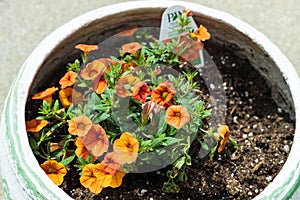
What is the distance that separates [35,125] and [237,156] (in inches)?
22.6

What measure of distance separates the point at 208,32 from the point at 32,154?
0.70m

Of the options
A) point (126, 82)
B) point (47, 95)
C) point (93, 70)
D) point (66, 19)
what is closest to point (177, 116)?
point (126, 82)

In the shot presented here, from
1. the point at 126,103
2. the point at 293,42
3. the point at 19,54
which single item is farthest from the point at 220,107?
the point at 19,54

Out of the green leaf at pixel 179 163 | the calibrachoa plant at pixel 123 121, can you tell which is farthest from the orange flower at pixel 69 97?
the green leaf at pixel 179 163

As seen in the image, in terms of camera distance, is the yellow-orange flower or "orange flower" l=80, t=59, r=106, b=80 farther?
"orange flower" l=80, t=59, r=106, b=80

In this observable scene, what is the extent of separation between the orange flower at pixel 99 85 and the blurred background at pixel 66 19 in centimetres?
91

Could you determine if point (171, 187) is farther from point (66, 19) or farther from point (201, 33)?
point (66, 19)

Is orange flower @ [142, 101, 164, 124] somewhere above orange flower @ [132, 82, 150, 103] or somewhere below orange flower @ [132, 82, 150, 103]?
below

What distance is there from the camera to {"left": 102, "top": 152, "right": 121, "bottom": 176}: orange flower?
1708 millimetres

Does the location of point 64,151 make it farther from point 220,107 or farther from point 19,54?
point 19,54

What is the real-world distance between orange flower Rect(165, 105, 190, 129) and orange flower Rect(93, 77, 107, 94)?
196mm

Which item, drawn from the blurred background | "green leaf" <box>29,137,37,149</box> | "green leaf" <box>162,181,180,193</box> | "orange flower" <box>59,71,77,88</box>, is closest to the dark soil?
"green leaf" <box>162,181,180,193</box>

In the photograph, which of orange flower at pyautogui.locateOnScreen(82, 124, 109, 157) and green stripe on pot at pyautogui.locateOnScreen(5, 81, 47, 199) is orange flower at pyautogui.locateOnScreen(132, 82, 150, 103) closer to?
orange flower at pyautogui.locateOnScreen(82, 124, 109, 157)

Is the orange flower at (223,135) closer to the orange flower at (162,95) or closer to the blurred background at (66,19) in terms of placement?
the orange flower at (162,95)
